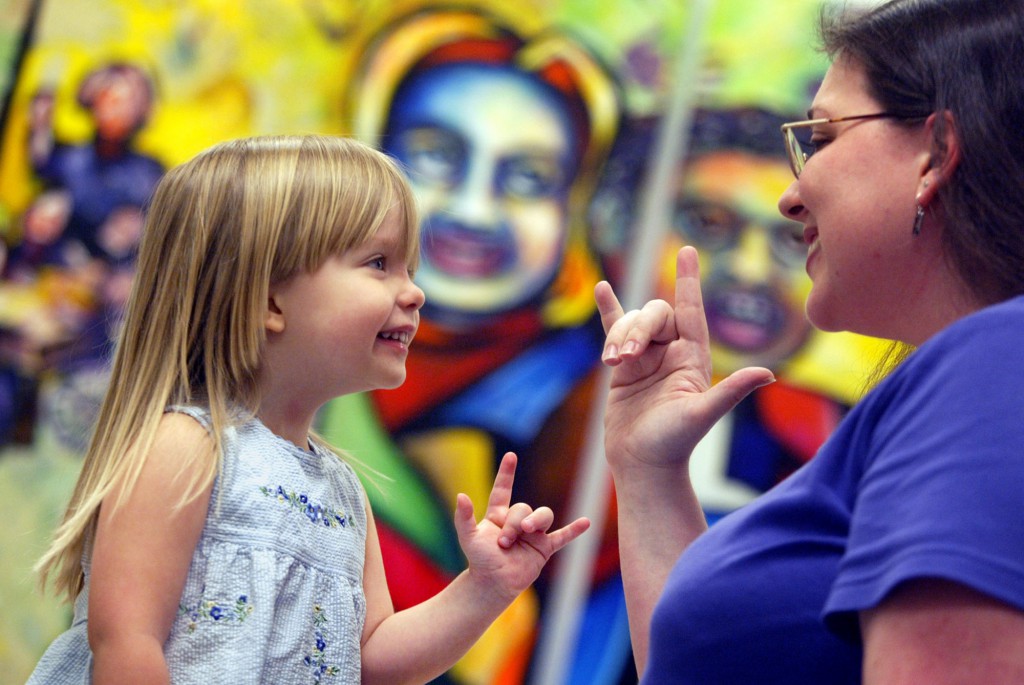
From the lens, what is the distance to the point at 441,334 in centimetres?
258

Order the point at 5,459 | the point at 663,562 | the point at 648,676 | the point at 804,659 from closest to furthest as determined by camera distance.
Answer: the point at 804,659 → the point at 648,676 → the point at 663,562 → the point at 5,459

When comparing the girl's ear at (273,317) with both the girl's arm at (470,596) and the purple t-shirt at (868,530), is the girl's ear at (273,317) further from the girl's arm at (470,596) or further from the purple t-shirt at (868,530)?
the purple t-shirt at (868,530)

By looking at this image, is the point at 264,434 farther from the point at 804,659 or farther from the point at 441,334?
the point at 441,334

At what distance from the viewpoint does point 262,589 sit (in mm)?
1168

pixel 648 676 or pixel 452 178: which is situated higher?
pixel 452 178

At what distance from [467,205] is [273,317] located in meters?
1.35

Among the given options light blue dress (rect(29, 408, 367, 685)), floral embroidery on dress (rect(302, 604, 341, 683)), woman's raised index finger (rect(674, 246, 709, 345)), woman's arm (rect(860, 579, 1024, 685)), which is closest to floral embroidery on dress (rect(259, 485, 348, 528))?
light blue dress (rect(29, 408, 367, 685))

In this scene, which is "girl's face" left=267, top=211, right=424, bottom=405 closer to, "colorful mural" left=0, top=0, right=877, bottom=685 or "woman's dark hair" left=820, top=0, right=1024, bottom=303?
"woman's dark hair" left=820, top=0, right=1024, bottom=303

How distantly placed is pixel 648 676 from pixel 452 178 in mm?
1824

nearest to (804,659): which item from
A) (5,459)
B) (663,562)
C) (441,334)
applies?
(663,562)

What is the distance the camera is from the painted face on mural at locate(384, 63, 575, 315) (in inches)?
103

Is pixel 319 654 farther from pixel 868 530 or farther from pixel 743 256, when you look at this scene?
pixel 743 256

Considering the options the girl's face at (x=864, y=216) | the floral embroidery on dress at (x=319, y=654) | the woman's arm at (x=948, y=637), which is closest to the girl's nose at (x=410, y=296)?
the floral embroidery on dress at (x=319, y=654)

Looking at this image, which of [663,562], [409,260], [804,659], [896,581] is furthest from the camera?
[409,260]
